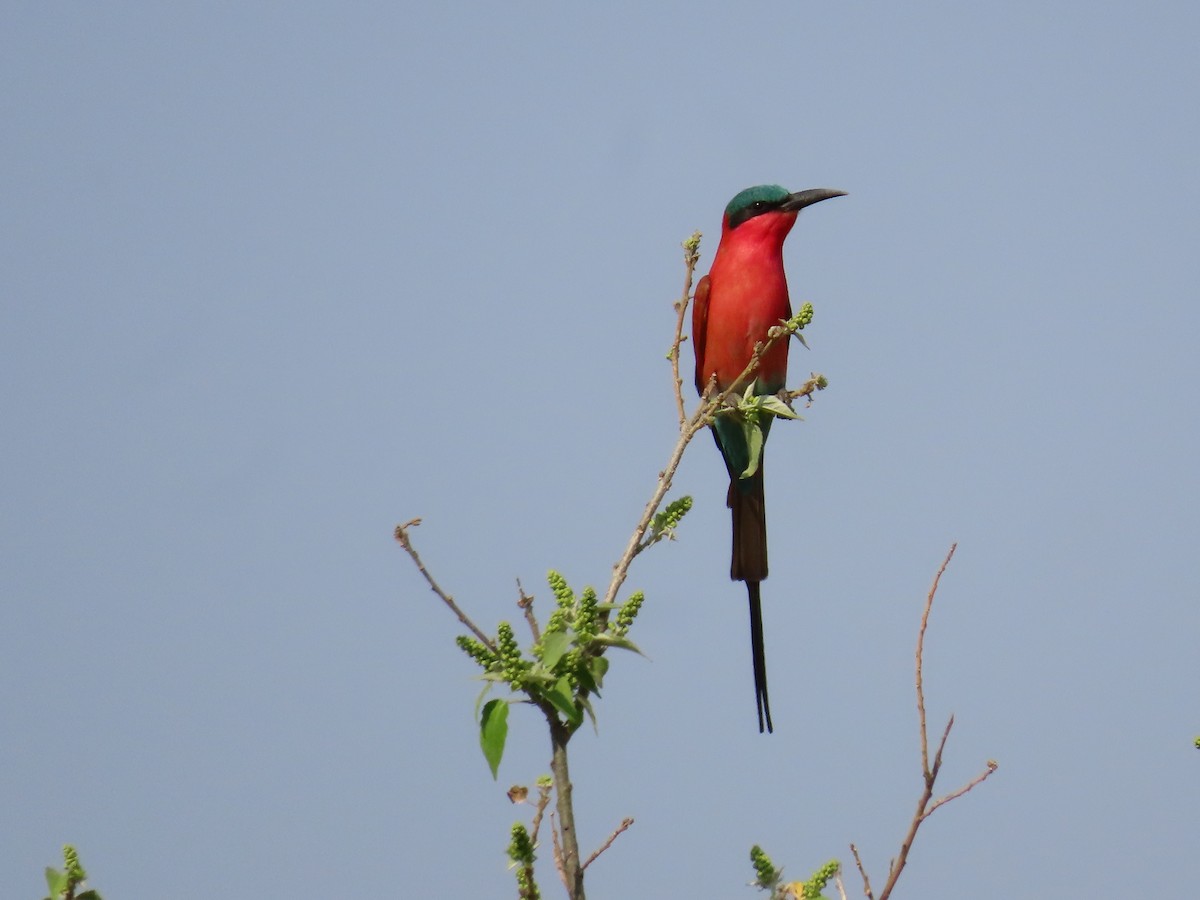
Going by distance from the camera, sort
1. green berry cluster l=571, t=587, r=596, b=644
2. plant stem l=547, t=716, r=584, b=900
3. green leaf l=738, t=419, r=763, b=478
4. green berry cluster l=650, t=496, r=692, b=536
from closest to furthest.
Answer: plant stem l=547, t=716, r=584, b=900
green berry cluster l=571, t=587, r=596, b=644
green berry cluster l=650, t=496, r=692, b=536
green leaf l=738, t=419, r=763, b=478

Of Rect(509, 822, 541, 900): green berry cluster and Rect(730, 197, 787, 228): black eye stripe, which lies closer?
Rect(509, 822, 541, 900): green berry cluster

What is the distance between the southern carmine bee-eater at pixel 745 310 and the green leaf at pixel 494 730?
2832mm

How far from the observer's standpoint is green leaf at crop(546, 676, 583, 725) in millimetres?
1847

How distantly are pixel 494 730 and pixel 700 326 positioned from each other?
3.42m

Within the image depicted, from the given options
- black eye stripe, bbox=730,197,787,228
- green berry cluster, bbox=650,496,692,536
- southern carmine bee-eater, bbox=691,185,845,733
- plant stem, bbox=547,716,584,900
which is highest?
black eye stripe, bbox=730,197,787,228

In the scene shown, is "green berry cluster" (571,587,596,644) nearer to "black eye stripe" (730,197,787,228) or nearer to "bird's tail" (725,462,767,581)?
"bird's tail" (725,462,767,581)

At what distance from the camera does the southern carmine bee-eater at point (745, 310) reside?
484 centimetres

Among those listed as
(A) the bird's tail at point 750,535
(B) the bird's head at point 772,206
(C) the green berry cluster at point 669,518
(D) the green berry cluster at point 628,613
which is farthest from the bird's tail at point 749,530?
(D) the green berry cluster at point 628,613

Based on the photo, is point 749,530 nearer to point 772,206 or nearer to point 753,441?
point 772,206

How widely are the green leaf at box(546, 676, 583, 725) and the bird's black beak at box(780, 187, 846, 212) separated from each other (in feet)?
11.9

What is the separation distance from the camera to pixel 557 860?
1841mm

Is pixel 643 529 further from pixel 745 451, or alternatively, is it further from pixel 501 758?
pixel 745 451

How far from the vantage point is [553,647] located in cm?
190

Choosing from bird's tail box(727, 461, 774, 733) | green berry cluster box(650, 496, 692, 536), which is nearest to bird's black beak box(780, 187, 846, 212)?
bird's tail box(727, 461, 774, 733)
